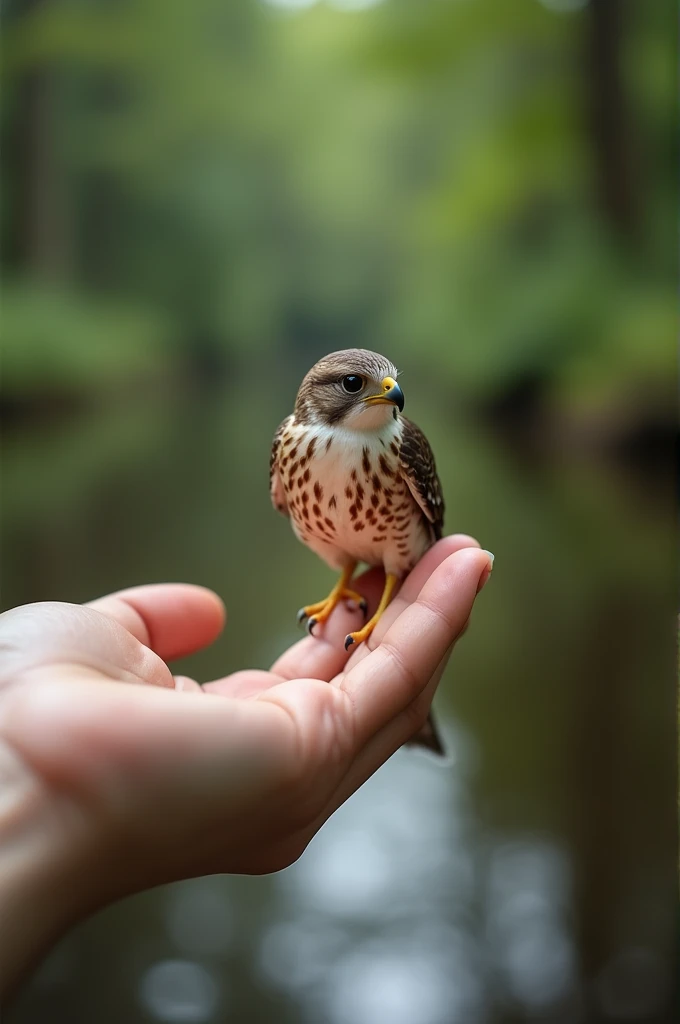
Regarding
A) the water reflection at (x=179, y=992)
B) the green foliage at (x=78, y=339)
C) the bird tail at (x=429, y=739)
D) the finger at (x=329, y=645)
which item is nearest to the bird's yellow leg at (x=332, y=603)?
the finger at (x=329, y=645)

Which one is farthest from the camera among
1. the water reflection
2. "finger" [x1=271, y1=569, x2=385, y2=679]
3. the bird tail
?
the water reflection

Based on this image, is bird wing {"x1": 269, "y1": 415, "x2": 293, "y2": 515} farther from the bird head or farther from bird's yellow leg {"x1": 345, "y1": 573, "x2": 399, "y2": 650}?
bird's yellow leg {"x1": 345, "y1": 573, "x2": 399, "y2": 650}

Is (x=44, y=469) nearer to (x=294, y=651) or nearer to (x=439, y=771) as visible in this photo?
(x=294, y=651)

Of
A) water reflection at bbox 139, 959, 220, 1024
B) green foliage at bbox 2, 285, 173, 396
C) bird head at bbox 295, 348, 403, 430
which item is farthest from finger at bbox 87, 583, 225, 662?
green foliage at bbox 2, 285, 173, 396

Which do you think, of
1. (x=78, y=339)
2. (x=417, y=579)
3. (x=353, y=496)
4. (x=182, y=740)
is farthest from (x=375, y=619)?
(x=78, y=339)

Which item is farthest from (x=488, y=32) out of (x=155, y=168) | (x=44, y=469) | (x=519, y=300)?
(x=44, y=469)

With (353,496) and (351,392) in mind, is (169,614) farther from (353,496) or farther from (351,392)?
(351,392)
